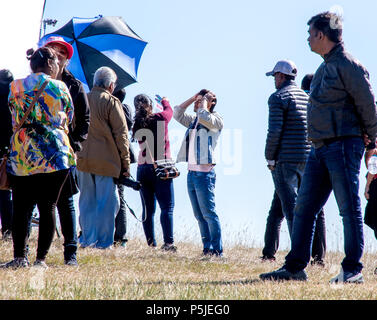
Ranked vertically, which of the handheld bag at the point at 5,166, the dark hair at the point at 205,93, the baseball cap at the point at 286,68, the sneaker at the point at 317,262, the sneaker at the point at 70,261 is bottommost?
the sneaker at the point at 317,262

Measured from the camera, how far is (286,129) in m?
7.41

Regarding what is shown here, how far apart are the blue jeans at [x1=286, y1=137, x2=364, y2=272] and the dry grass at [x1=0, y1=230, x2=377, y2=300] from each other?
25 cm

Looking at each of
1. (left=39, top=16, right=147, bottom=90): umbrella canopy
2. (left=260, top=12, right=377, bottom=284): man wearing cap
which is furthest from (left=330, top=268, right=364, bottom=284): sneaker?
(left=39, top=16, right=147, bottom=90): umbrella canopy

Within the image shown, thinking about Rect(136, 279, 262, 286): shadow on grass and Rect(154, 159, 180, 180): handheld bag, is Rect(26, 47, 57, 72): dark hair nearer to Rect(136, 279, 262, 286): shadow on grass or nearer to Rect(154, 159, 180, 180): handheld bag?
Rect(136, 279, 262, 286): shadow on grass

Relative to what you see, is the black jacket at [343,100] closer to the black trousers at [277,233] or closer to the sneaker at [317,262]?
the black trousers at [277,233]

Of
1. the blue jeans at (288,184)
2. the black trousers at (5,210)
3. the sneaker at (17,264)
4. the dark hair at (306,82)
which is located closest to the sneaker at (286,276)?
the blue jeans at (288,184)

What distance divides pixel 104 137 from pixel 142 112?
133 cm

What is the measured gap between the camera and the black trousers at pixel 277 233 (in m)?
7.78

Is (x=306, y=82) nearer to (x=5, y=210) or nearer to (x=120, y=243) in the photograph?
(x=120, y=243)

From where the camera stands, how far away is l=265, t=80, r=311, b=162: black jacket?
24.1 feet

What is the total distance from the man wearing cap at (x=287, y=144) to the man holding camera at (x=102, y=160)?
5.53ft

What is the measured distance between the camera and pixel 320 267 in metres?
7.49

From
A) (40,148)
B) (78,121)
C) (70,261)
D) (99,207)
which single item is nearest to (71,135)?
(78,121)
